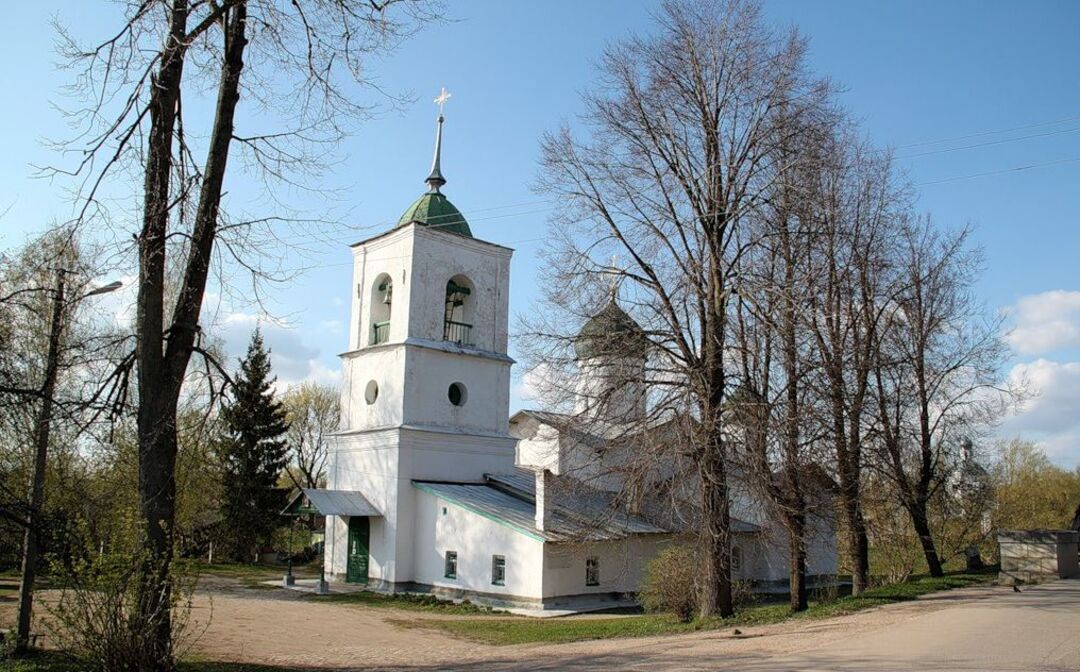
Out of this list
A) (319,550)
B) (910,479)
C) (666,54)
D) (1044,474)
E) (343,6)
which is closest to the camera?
(343,6)

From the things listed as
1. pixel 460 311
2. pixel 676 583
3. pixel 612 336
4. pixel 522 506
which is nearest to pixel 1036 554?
pixel 676 583

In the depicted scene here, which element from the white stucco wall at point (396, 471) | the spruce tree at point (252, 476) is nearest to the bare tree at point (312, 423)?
the spruce tree at point (252, 476)

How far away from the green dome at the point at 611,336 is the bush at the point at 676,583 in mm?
4231

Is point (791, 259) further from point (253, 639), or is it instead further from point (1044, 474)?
point (1044, 474)

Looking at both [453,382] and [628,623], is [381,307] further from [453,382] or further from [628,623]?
[628,623]

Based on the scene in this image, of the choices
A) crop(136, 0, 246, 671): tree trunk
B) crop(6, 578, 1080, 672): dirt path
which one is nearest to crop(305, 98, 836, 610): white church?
crop(6, 578, 1080, 672): dirt path

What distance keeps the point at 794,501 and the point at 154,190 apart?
1242 cm

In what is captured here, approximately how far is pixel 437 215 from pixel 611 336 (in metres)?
14.1

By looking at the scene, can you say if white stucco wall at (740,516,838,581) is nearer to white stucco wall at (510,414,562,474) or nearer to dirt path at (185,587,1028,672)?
dirt path at (185,587,1028,672)

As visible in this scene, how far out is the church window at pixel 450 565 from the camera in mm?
24109

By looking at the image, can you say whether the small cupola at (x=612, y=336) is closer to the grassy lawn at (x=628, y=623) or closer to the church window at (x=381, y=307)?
the grassy lawn at (x=628, y=623)

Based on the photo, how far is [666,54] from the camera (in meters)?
16.8

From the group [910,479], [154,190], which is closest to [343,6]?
[154,190]

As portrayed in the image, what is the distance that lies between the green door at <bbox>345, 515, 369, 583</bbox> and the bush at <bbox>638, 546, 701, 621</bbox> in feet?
36.5
